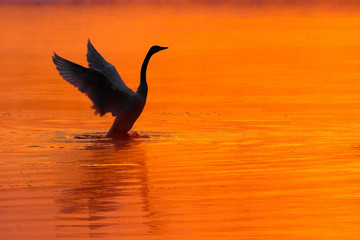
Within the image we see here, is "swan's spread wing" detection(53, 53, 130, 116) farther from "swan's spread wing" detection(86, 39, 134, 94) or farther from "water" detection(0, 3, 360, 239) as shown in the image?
"water" detection(0, 3, 360, 239)

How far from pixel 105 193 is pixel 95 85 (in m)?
5.41

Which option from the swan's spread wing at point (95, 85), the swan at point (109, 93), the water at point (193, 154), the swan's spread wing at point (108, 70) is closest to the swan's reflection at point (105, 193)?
the water at point (193, 154)

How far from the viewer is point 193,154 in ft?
52.0

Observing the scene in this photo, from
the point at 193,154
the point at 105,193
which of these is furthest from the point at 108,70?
the point at 105,193

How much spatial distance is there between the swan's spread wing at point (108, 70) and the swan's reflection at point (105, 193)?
1696mm

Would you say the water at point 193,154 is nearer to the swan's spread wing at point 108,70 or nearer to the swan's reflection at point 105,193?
the swan's reflection at point 105,193

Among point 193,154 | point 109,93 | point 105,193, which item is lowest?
point 193,154

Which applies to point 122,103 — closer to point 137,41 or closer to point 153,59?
point 153,59

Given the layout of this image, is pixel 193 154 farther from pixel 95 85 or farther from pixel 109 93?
pixel 95 85

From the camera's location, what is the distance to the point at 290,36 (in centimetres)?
4612

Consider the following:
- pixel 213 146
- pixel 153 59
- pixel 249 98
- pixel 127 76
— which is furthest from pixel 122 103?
pixel 153 59

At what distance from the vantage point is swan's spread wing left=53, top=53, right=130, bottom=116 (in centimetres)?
1795

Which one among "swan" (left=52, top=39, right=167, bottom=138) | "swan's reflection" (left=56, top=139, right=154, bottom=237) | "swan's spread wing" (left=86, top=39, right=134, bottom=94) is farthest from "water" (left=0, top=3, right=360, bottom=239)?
"swan's spread wing" (left=86, top=39, right=134, bottom=94)

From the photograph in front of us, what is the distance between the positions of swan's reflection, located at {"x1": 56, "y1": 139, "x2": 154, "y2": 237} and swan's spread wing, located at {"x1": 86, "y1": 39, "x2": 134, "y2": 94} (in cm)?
170
